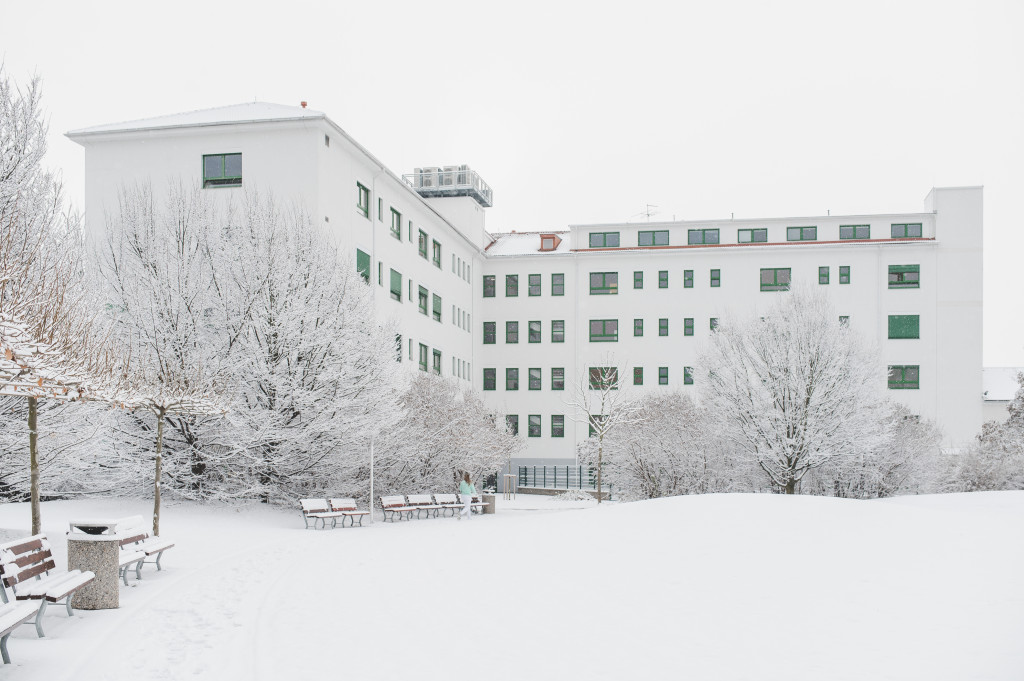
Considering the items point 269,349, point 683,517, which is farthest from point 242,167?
point 683,517

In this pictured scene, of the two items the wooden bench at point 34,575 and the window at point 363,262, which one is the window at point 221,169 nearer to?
the window at point 363,262

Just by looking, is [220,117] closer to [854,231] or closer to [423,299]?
[423,299]

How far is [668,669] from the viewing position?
8.91 metres

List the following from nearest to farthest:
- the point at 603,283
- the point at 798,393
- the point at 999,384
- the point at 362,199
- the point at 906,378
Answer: the point at 798,393, the point at 362,199, the point at 906,378, the point at 603,283, the point at 999,384

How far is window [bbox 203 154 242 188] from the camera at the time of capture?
102ft

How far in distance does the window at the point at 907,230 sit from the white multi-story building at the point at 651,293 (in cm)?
8

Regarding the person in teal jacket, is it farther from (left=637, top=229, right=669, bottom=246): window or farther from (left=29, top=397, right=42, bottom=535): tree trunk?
(left=637, top=229, right=669, bottom=246): window

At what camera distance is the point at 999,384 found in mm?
65875

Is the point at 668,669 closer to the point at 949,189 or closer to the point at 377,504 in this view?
the point at 377,504

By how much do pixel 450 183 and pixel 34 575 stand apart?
47847mm


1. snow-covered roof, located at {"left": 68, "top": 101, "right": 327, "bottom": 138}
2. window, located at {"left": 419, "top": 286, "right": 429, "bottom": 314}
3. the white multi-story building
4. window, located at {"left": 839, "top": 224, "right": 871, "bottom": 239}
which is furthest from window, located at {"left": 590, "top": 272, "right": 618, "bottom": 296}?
snow-covered roof, located at {"left": 68, "top": 101, "right": 327, "bottom": 138}

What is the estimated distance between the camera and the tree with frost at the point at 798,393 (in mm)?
28562

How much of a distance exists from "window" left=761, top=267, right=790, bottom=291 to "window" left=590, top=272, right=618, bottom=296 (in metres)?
8.08

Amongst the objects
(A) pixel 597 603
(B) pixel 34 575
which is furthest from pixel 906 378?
(B) pixel 34 575
